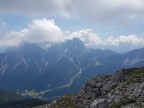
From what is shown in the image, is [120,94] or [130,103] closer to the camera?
[130,103]

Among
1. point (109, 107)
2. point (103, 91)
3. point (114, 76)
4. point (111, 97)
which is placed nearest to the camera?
point (109, 107)

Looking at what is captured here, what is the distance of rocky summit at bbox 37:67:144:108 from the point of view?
2537 inches

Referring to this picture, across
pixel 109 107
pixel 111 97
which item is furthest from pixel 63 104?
pixel 109 107

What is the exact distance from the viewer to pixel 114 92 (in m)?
76.1

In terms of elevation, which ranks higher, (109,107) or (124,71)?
(124,71)

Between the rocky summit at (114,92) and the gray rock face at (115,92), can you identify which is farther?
the rocky summit at (114,92)

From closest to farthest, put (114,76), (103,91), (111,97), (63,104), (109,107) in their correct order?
1. (109,107)
2. (111,97)
3. (103,91)
4. (114,76)
5. (63,104)

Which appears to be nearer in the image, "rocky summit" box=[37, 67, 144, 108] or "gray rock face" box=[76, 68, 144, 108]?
"gray rock face" box=[76, 68, 144, 108]

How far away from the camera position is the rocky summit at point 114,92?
6444cm

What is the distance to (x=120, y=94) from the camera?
73.6 m

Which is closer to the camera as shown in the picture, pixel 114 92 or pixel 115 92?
pixel 115 92

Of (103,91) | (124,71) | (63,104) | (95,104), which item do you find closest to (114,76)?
(124,71)

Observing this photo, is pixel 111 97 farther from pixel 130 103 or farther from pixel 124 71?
pixel 124 71

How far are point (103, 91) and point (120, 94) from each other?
17760 mm
